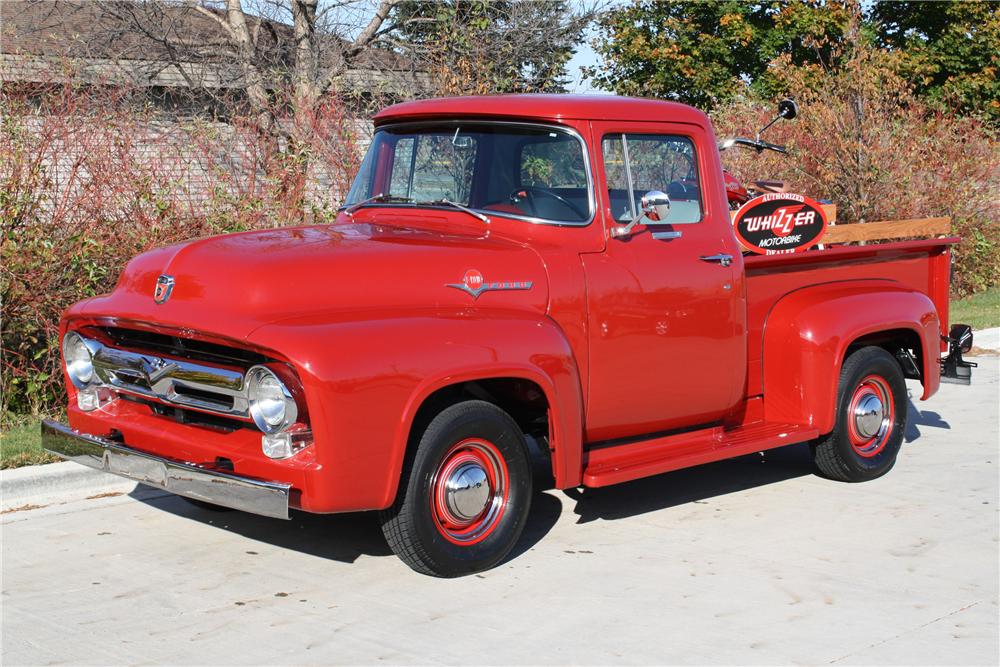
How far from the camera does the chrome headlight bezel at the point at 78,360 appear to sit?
5562 mm

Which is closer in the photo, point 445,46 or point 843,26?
point 445,46

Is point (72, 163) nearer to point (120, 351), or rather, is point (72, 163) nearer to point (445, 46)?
point (120, 351)

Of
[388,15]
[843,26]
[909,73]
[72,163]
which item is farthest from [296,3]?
[909,73]

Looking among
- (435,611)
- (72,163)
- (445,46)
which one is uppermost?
(445,46)

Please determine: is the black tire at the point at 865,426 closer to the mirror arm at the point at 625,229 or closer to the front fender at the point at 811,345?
the front fender at the point at 811,345

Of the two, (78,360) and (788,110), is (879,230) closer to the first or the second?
(788,110)

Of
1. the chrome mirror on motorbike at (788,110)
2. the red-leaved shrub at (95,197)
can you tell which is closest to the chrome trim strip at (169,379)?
the red-leaved shrub at (95,197)

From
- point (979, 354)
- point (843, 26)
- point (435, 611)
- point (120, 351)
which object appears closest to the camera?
point (435, 611)

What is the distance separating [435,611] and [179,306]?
163cm

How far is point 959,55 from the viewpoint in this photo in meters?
26.6

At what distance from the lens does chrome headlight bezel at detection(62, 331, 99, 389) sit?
5562mm

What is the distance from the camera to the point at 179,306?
4914 millimetres

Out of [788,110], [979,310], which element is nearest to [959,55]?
[979,310]

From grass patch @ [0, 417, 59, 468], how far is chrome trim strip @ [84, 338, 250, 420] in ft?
5.46
